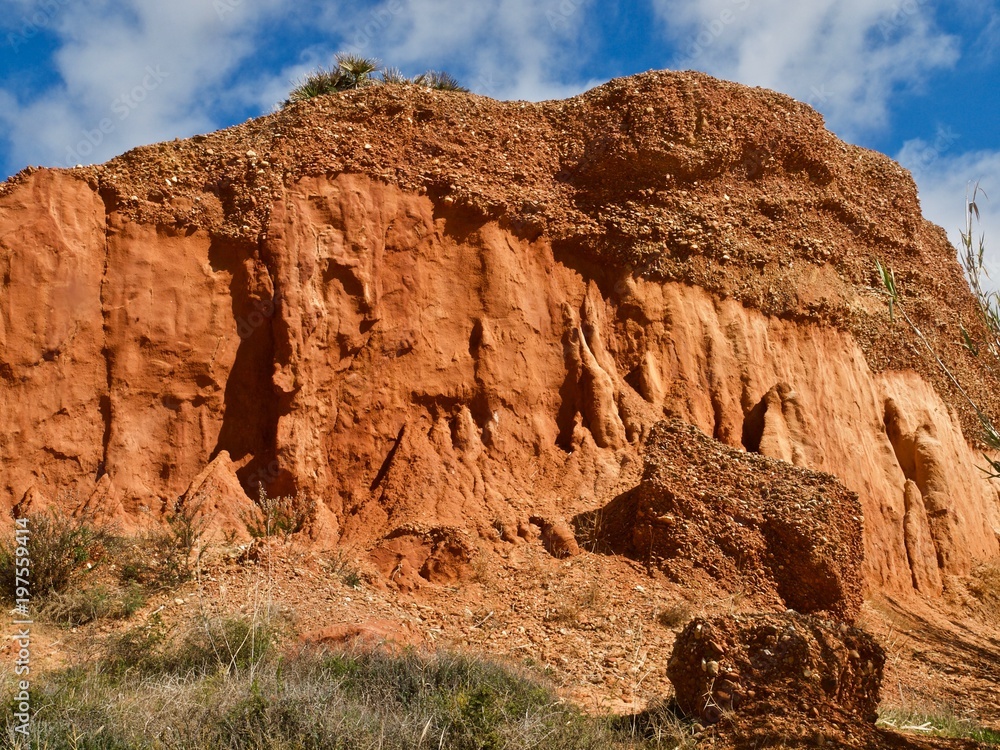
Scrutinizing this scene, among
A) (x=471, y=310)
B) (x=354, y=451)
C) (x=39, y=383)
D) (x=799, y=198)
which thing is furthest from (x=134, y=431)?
(x=799, y=198)

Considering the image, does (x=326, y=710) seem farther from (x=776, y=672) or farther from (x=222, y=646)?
(x=776, y=672)

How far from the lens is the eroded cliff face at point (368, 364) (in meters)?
14.0

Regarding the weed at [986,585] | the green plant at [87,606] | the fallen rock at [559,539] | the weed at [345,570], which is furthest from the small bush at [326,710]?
the weed at [986,585]

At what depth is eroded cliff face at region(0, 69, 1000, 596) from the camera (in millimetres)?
14031

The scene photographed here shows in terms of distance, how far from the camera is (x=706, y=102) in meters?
18.3

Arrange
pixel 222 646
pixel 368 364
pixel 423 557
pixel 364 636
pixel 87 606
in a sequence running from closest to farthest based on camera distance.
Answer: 1. pixel 222 646
2. pixel 364 636
3. pixel 87 606
4. pixel 423 557
5. pixel 368 364

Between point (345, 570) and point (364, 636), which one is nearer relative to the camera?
point (364, 636)

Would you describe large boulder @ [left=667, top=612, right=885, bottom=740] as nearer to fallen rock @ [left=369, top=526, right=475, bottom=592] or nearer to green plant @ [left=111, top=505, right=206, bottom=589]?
fallen rock @ [left=369, top=526, right=475, bottom=592]

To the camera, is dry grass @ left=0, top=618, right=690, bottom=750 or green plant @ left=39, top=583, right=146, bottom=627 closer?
dry grass @ left=0, top=618, right=690, bottom=750

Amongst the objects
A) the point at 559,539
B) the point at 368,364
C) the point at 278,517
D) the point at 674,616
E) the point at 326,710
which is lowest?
the point at 326,710

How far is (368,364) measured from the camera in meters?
15.1

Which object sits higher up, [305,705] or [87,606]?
[87,606]

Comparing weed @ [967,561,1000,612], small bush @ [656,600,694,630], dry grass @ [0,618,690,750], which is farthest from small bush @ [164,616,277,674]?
weed @ [967,561,1000,612]

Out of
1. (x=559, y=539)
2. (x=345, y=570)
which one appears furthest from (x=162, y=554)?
(x=559, y=539)
